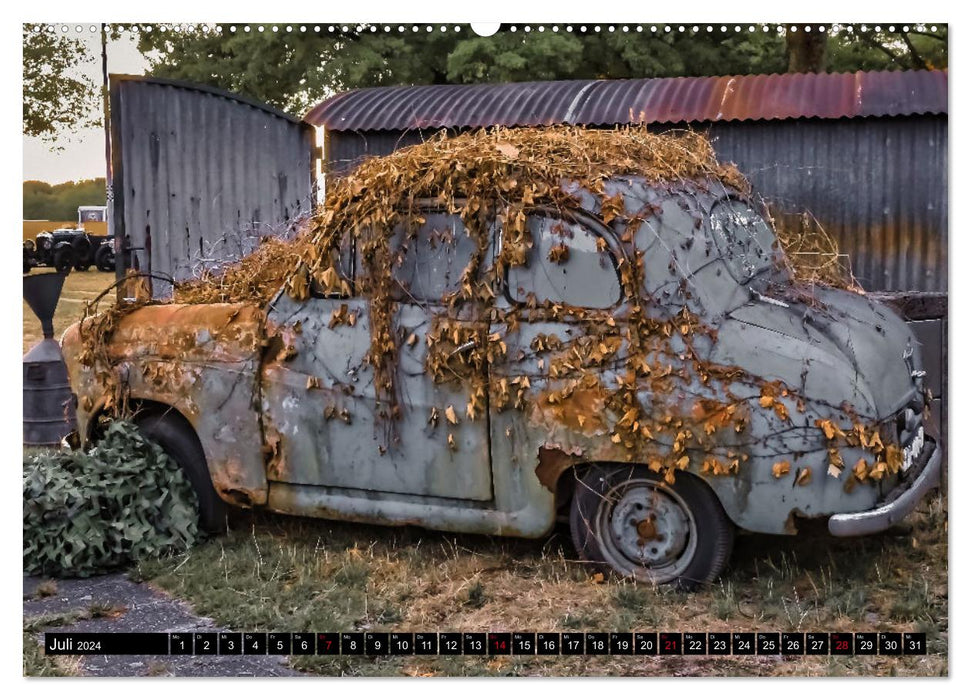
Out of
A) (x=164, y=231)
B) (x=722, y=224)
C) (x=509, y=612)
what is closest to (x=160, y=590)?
(x=509, y=612)

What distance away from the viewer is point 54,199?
5.29m

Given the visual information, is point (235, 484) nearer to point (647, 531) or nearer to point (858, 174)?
point (647, 531)

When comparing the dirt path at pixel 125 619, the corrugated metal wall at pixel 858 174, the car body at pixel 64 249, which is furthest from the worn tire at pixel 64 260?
the corrugated metal wall at pixel 858 174

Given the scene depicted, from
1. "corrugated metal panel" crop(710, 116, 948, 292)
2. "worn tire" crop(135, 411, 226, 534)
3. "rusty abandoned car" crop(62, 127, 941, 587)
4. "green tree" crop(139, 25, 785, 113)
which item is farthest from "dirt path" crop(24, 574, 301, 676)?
"corrugated metal panel" crop(710, 116, 948, 292)

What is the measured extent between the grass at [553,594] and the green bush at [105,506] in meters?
0.19

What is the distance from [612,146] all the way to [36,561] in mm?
3481

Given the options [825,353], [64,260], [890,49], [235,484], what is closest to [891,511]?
[825,353]

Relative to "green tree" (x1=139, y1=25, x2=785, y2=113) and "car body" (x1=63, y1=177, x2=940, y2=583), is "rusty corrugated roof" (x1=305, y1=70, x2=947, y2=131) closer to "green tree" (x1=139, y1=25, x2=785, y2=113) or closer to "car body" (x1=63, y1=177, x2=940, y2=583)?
"green tree" (x1=139, y1=25, x2=785, y2=113)

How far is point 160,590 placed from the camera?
5.71 meters

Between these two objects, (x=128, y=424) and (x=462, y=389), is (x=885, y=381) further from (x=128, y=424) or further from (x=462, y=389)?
(x=128, y=424)

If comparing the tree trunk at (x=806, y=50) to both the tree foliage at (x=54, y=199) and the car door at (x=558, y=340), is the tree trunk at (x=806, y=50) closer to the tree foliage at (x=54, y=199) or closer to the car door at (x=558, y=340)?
the car door at (x=558, y=340)

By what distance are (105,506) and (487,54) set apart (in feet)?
9.74

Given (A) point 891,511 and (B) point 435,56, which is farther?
(B) point 435,56

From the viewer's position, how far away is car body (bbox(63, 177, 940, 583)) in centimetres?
504
